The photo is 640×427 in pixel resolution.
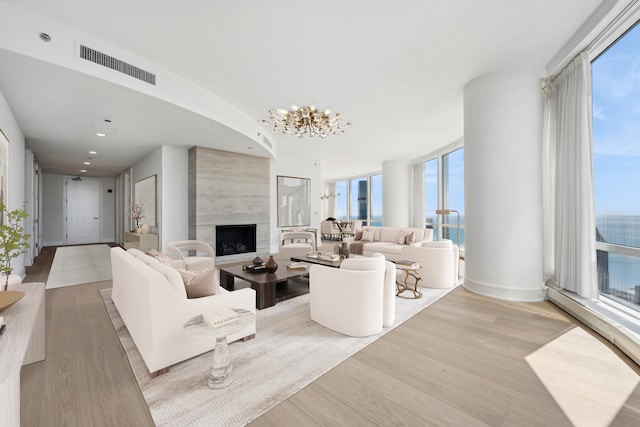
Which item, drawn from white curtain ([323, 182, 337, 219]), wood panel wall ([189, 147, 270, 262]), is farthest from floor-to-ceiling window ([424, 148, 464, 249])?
white curtain ([323, 182, 337, 219])

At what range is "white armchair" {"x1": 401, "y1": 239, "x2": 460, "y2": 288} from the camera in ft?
14.1

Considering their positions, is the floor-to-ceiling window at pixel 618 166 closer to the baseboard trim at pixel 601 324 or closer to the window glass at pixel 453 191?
the baseboard trim at pixel 601 324

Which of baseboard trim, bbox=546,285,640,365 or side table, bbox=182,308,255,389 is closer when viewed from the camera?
side table, bbox=182,308,255,389

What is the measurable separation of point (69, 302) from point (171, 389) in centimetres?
294

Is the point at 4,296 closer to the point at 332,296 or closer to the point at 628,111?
the point at 332,296

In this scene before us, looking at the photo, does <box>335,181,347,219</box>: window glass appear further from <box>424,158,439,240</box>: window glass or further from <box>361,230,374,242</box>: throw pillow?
<box>361,230,374,242</box>: throw pillow

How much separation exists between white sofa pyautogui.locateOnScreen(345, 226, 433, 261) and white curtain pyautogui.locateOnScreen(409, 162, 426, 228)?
98.2 inches

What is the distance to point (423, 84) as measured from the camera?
157 inches

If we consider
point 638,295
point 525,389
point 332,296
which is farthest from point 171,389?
point 638,295

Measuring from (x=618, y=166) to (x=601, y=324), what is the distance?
163cm

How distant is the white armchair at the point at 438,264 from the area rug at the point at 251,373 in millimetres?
1629

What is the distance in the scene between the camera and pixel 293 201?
8492 millimetres

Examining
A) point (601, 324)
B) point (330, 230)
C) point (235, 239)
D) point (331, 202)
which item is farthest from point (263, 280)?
point (331, 202)

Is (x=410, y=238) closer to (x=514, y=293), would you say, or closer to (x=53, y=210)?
(x=514, y=293)
